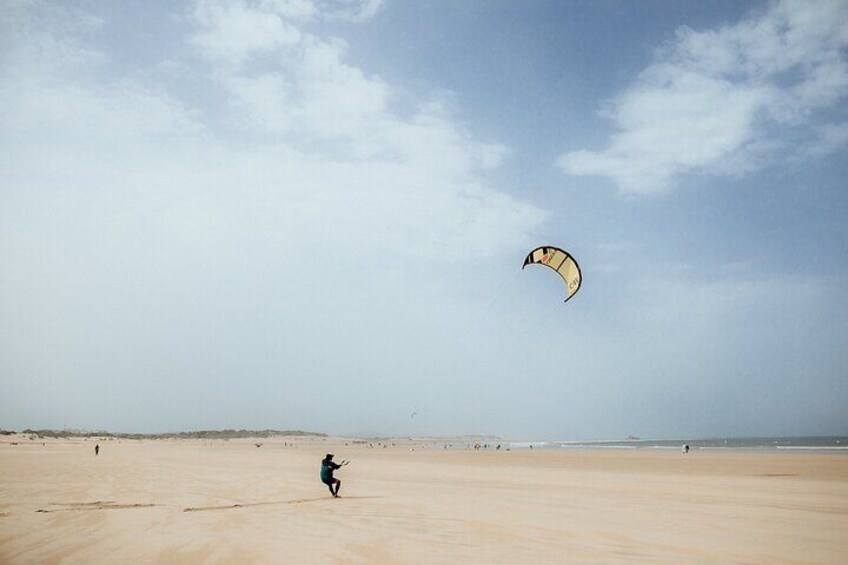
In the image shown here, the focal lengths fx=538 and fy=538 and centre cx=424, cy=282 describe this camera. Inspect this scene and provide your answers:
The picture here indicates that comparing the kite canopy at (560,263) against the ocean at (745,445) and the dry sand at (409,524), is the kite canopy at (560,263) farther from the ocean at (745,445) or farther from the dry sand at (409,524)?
the ocean at (745,445)

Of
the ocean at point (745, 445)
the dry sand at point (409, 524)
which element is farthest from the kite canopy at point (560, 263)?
the ocean at point (745, 445)

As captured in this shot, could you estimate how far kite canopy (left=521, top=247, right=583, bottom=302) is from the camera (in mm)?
15289

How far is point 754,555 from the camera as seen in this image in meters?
6.51

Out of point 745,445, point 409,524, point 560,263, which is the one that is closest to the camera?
point 409,524

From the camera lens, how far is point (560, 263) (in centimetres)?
1619

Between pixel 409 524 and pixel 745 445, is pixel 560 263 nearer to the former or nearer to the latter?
pixel 409 524

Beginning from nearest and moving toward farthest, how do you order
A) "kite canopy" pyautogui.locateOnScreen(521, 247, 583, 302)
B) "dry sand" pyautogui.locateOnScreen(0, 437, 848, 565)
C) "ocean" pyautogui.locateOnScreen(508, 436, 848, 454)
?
"dry sand" pyautogui.locateOnScreen(0, 437, 848, 565) → "kite canopy" pyautogui.locateOnScreen(521, 247, 583, 302) → "ocean" pyautogui.locateOnScreen(508, 436, 848, 454)

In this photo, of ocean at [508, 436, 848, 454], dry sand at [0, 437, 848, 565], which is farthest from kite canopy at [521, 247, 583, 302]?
ocean at [508, 436, 848, 454]

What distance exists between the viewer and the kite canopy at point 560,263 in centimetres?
1529

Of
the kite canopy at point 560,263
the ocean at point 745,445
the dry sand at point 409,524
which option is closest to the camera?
the dry sand at point 409,524

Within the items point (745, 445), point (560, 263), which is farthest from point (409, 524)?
point (745, 445)

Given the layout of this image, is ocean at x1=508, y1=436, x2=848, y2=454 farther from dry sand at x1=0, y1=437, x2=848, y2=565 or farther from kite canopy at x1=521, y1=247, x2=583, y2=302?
dry sand at x1=0, y1=437, x2=848, y2=565

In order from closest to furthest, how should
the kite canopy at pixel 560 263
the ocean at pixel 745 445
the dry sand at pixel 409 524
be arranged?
the dry sand at pixel 409 524 → the kite canopy at pixel 560 263 → the ocean at pixel 745 445

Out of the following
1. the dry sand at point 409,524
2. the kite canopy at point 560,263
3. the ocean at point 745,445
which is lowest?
the ocean at point 745,445
